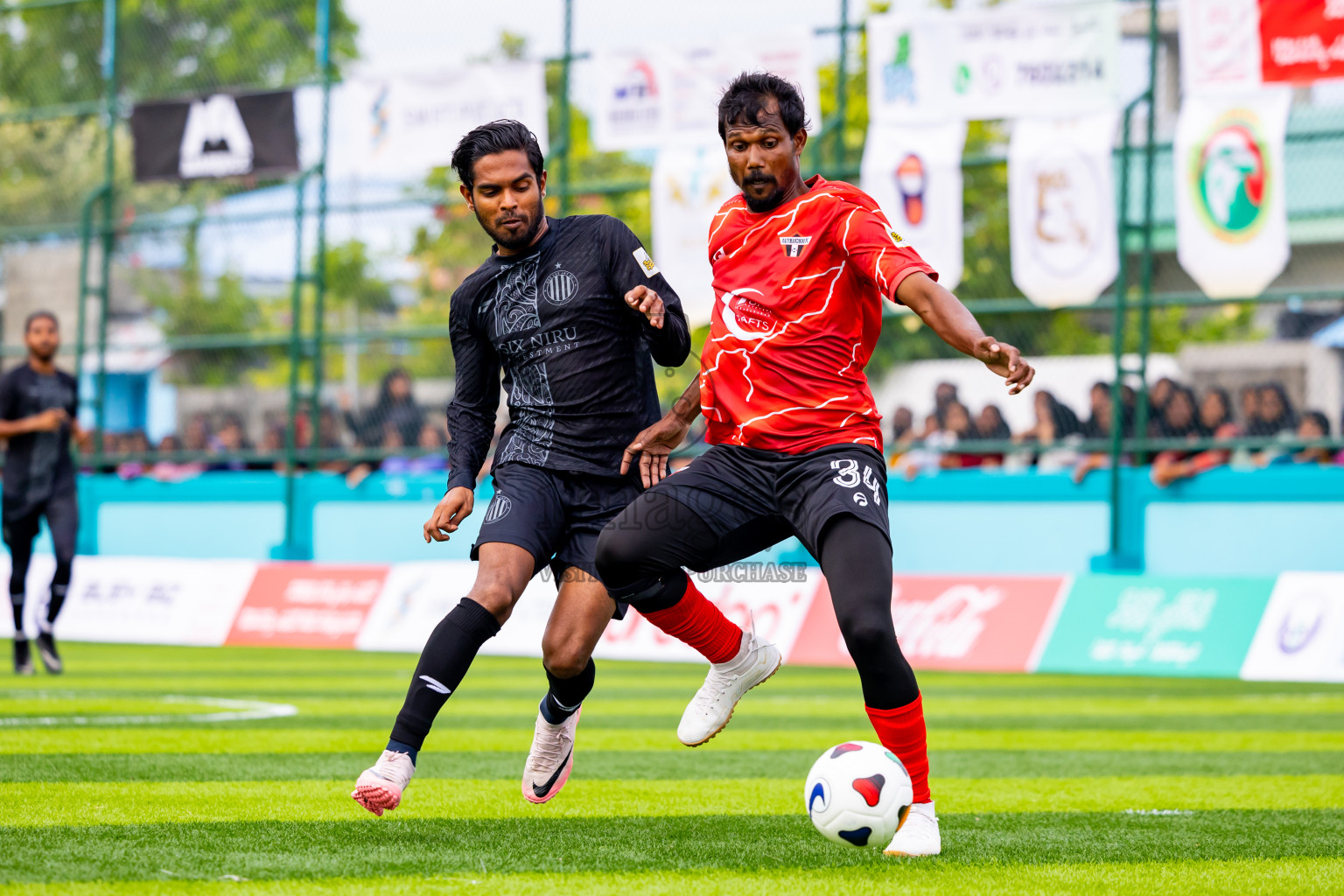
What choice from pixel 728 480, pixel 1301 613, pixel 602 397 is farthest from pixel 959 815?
pixel 1301 613

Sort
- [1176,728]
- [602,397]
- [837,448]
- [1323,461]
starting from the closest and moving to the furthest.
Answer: [837,448]
[602,397]
[1176,728]
[1323,461]

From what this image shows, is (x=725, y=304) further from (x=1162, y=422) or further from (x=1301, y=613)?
(x=1162, y=422)

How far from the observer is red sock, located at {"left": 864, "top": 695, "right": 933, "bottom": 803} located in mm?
4668

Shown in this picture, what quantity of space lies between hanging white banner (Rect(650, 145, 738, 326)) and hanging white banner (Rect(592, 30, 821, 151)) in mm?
170

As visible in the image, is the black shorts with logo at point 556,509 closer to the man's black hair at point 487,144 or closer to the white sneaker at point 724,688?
the white sneaker at point 724,688

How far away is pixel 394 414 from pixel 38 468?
572 centimetres

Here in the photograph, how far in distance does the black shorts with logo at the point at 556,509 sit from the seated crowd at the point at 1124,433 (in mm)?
9174

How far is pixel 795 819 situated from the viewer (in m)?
5.45

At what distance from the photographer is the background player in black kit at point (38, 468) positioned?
35.9 ft

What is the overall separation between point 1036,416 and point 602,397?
9.62m

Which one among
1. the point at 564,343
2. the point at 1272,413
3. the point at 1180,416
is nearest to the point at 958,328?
the point at 564,343

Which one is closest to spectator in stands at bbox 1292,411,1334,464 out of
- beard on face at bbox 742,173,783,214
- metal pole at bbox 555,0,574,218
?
metal pole at bbox 555,0,574,218

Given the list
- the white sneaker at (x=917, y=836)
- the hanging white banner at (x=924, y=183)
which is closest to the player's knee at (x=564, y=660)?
the white sneaker at (x=917, y=836)

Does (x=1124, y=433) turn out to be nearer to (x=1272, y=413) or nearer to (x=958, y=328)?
(x=1272, y=413)
